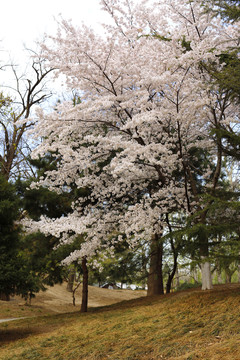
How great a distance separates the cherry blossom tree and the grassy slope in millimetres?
1340

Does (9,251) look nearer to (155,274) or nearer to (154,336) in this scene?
(154,336)

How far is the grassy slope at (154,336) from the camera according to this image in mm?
4645

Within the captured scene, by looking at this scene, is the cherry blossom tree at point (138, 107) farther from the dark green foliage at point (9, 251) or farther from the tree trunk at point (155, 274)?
the tree trunk at point (155, 274)

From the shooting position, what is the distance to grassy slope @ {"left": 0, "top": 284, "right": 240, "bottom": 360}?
4.64 metres

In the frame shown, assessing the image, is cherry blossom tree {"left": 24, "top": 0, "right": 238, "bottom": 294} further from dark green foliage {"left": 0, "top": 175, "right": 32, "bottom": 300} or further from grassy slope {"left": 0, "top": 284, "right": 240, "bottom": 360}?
grassy slope {"left": 0, "top": 284, "right": 240, "bottom": 360}

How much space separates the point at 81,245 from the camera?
9680 mm

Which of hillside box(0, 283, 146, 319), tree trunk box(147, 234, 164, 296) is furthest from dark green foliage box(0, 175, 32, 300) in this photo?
hillside box(0, 283, 146, 319)

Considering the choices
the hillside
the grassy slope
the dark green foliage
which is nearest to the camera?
the grassy slope

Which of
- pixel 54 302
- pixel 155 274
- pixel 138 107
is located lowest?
pixel 54 302

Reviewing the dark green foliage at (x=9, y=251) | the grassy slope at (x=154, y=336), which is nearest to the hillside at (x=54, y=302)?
the dark green foliage at (x=9, y=251)

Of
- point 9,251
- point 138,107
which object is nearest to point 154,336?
point 9,251

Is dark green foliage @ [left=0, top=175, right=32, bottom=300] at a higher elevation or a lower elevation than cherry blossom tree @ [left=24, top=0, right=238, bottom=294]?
lower

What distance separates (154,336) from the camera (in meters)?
5.49

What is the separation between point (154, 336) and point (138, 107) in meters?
5.69
